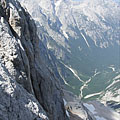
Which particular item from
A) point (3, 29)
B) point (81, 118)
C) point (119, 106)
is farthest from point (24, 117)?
point (119, 106)

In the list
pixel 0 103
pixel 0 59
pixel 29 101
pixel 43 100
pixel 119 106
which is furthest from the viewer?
pixel 119 106

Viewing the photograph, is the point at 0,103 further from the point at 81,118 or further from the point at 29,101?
the point at 81,118

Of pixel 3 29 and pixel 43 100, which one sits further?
pixel 43 100

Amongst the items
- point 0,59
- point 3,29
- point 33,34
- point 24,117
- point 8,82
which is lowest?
point 24,117

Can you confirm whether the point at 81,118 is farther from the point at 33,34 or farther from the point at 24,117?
the point at 24,117

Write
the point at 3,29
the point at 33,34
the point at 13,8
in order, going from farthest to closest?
1. the point at 33,34
2. the point at 13,8
3. the point at 3,29

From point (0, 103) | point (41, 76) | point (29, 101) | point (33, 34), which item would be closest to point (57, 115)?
point (41, 76)

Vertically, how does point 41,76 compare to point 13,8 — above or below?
below
